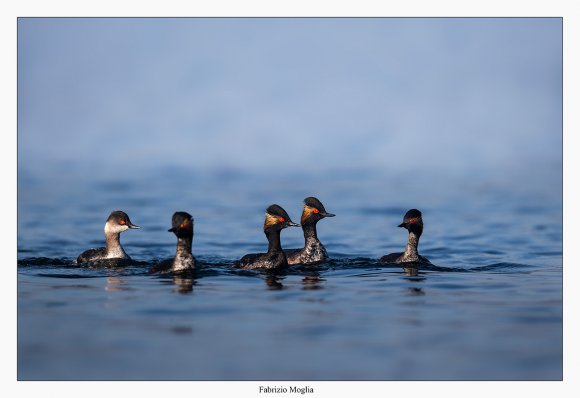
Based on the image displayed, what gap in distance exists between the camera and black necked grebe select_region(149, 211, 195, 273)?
57.6 ft

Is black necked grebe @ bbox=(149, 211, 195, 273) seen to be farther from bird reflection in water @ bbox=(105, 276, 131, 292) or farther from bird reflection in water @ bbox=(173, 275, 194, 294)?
bird reflection in water @ bbox=(105, 276, 131, 292)

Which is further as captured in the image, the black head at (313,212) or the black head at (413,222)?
the black head at (313,212)

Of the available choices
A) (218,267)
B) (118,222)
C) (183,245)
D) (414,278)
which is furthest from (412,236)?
(118,222)

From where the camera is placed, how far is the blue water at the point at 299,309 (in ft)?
40.2

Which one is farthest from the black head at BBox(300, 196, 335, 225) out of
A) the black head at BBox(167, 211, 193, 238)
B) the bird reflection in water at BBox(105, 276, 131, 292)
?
the bird reflection in water at BBox(105, 276, 131, 292)

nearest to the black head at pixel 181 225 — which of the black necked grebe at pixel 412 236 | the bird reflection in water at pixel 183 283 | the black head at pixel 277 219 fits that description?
the bird reflection in water at pixel 183 283

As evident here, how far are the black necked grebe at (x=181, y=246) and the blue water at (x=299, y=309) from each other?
0.31 m

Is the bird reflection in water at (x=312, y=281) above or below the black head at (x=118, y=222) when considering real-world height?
below

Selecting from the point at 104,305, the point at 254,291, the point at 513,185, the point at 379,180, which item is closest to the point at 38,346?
the point at 104,305

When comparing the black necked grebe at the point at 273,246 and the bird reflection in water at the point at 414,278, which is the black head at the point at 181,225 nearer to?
the black necked grebe at the point at 273,246

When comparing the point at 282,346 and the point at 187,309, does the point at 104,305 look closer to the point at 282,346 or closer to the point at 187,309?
the point at 187,309

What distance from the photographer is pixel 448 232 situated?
27906 mm

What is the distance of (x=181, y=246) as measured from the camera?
17781 millimetres

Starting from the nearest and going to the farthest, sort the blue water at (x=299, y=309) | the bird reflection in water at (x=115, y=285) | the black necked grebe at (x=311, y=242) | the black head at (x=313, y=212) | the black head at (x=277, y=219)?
the blue water at (x=299, y=309) → the bird reflection in water at (x=115, y=285) → the black head at (x=277, y=219) → the black necked grebe at (x=311, y=242) → the black head at (x=313, y=212)
